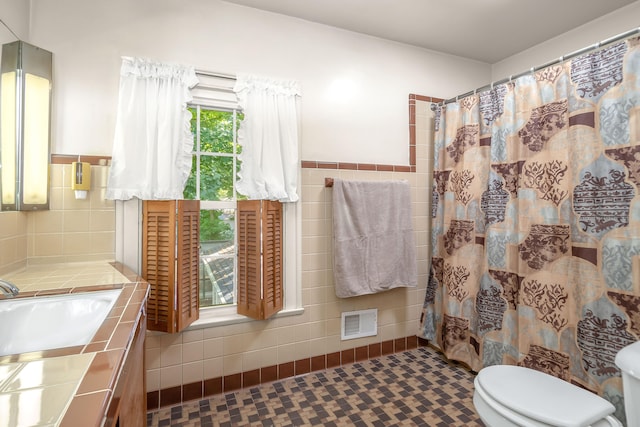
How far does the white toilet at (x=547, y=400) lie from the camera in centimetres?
115

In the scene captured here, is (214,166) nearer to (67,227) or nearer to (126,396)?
(67,227)

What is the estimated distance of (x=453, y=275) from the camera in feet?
7.95

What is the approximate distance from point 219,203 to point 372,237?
111 cm

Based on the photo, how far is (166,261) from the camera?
5.87 feet

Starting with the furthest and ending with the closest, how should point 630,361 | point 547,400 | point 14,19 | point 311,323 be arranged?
point 311,323 → point 14,19 → point 547,400 → point 630,361

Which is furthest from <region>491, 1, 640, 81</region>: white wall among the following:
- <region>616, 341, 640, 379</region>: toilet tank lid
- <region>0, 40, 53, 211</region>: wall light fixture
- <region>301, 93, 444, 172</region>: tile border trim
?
<region>0, 40, 53, 211</region>: wall light fixture

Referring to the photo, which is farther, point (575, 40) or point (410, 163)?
point (410, 163)

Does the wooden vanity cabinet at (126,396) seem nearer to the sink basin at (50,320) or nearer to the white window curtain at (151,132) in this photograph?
the sink basin at (50,320)

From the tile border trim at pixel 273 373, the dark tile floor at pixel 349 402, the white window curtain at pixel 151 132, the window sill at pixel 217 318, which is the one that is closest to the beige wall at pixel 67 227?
the white window curtain at pixel 151 132

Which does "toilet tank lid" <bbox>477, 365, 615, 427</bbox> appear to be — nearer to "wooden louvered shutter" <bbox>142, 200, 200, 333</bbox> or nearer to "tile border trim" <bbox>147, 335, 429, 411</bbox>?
"tile border trim" <bbox>147, 335, 429, 411</bbox>

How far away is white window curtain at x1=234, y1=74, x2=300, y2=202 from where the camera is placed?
2.08 meters

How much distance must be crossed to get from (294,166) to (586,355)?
195 centimetres

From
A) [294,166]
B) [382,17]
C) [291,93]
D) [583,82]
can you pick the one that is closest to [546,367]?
[583,82]

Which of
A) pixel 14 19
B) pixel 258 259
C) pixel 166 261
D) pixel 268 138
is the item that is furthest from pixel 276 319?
pixel 14 19
